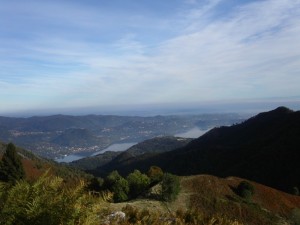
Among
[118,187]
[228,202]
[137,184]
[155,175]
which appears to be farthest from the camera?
[155,175]

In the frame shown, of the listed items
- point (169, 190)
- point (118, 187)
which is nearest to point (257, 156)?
point (118, 187)

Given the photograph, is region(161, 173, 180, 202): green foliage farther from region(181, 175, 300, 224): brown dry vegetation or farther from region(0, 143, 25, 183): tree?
region(0, 143, 25, 183): tree

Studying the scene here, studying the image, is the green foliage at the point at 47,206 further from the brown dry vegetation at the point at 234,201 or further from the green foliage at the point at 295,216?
the green foliage at the point at 295,216

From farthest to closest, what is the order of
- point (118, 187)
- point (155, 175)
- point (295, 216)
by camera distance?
point (155, 175)
point (118, 187)
point (295, 216)

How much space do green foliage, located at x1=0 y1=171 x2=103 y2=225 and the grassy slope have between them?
2714 centimetres

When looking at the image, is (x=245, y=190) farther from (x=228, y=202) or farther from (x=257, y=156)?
(x=257, y=156)

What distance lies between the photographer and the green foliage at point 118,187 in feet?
140

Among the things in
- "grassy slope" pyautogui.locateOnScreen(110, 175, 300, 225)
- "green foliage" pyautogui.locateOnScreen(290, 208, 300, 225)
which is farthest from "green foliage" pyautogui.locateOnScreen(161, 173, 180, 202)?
"green foliage" pyautogui.locateOnScreen(290, 208, 300, 225)

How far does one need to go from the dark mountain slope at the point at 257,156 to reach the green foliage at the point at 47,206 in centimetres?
7905

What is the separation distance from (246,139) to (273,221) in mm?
123193

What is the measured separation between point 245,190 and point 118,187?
1417 cm

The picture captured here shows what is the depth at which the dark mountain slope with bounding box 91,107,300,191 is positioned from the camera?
9181 cm

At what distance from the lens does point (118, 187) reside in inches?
1721

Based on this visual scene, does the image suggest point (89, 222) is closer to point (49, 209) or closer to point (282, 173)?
point (49, 209)
